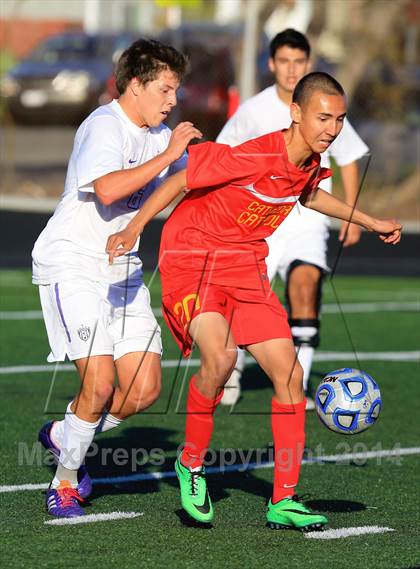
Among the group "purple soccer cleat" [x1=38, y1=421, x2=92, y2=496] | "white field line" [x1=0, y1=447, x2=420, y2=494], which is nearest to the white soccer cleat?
"white field line" [x1=0, y1=447, x2=420, y2=494]

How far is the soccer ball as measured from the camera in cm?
628

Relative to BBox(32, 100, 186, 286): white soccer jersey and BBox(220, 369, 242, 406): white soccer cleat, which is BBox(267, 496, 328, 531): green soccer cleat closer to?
BBox(32, 100, 186, 286): white soccer jersey

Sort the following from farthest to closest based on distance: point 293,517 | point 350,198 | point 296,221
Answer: point 296,221 < point 350,198 < point 293,517

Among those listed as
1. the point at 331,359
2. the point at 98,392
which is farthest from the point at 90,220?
the point at 331,359

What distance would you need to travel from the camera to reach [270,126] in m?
9.13

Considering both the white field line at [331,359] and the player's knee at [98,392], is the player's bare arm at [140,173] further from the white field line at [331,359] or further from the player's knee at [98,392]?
the white field line at [331,359]

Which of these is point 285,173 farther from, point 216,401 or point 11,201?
point 11,201

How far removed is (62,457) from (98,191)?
4.38ft

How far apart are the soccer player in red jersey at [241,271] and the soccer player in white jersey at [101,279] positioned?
8.9 inches

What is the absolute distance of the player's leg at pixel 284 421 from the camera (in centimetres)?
606

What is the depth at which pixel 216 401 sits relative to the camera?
6.24 meters

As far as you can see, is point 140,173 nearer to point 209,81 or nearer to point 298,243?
point 298,243

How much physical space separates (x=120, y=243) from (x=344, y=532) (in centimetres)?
172

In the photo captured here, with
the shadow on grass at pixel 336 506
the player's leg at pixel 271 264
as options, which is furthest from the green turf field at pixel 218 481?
the player's leg at pixel 271 264
